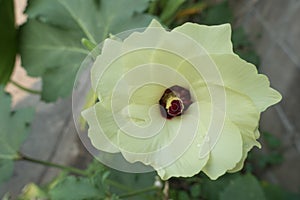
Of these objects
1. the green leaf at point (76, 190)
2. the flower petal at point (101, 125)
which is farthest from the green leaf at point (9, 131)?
the flower petal at point (101, 125)

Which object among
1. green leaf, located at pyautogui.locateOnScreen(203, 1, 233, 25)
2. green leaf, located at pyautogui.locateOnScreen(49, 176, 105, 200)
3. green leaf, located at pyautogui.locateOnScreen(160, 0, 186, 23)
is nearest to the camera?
green leaf, located at pyautogui.locateOnScreen(49, 176, 105, 200)

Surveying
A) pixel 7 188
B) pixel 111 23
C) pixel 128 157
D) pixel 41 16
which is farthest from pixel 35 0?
pixel 7 188

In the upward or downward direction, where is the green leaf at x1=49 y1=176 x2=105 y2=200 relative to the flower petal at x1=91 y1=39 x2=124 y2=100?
downward

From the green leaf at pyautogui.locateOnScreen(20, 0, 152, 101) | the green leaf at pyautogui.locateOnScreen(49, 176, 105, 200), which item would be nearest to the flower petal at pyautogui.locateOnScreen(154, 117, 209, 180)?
the green leaf at pyautogui.locateOnScreen(49, 176, 105, 200)

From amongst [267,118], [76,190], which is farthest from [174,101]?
[267,118]

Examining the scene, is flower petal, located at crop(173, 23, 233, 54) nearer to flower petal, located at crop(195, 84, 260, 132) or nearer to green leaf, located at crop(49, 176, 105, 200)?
flower petal, located at crop(195, 84, 260, 132)

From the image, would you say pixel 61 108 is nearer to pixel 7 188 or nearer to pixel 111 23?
pixel 7 188
